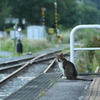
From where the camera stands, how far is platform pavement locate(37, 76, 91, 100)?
7.60 m

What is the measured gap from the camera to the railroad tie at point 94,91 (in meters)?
7.36

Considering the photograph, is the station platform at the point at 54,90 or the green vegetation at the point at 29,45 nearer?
the station platform at the point at 54,90

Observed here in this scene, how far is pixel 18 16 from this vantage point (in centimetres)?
6338

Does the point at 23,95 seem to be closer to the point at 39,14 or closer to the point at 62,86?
the point at 62,86

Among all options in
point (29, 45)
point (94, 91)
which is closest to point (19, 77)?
point (94, 91)

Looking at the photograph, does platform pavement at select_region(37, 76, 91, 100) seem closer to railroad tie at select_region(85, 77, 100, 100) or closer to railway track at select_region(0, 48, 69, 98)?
railroad tie at select_region(85, 77, 100, 100)

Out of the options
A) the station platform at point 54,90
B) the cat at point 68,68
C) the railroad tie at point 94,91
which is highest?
the cat at point 68,68

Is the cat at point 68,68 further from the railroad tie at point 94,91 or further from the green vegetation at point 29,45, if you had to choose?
the green vegetation at point 29,45

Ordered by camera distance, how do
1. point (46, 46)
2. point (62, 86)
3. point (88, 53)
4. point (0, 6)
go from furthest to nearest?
point (0, 6) → point (46, 46) → point (88, 53) → point (62, 86)

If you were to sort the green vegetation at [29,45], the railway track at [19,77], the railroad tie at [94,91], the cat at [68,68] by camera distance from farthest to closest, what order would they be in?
the green vegetation at [29,45], the railway track at [19,77], the cat at [68,68], the railroad tie at [94,91]

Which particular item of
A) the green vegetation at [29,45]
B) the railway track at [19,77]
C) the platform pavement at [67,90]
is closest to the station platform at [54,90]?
the platform pavement at [67,90]

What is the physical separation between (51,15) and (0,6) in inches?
754

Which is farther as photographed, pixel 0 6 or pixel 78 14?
pixel 78 14

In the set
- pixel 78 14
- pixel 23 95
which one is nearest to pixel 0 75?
pixel 23 95
